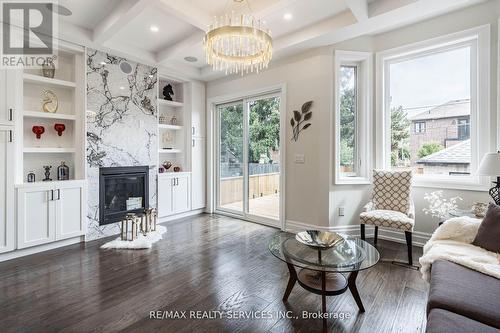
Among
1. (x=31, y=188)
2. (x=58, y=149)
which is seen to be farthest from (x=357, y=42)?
(x=31, y=188)

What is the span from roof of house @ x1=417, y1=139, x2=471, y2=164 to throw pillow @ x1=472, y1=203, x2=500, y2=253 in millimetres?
1407

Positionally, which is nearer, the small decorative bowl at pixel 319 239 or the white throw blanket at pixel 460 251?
the white throw blanket at pixel 460 251

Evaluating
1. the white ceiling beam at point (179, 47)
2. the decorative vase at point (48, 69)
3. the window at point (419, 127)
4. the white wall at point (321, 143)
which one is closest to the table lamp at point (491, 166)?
the white wall at point (321, 143)

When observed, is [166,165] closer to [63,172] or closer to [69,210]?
[63,172]

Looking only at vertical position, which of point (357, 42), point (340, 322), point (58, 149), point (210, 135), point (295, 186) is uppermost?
point (357, 42)

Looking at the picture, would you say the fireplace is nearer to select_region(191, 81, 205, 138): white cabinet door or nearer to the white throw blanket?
select_region(191, 81, 205, 138): white cabinet door

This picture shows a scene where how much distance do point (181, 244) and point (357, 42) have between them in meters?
3.90

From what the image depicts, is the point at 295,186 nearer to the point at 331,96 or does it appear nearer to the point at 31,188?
the point at 331,96

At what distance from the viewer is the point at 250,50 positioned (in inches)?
111

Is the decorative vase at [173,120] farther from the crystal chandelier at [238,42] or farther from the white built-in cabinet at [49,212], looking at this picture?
the crystal chandelier at [238,42]

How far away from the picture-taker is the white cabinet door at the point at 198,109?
17.3ft

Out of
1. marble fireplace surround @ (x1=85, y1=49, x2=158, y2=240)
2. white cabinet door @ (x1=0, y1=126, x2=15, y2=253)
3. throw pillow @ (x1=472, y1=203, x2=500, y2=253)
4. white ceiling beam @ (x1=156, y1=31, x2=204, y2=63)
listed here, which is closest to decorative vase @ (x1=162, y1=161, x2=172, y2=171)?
marble fireplace surround @ (x1=85, y1=49, x2=158, y2=240)

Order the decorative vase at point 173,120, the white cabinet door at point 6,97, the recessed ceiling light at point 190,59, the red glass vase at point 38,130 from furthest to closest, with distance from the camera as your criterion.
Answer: the decorative vase at point 173,120, the recessed ceiling light at point 190,59, the red glass vase at point 38,130, the white cabinet door at point 6,97

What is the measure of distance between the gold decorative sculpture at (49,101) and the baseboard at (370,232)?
3940 mm
